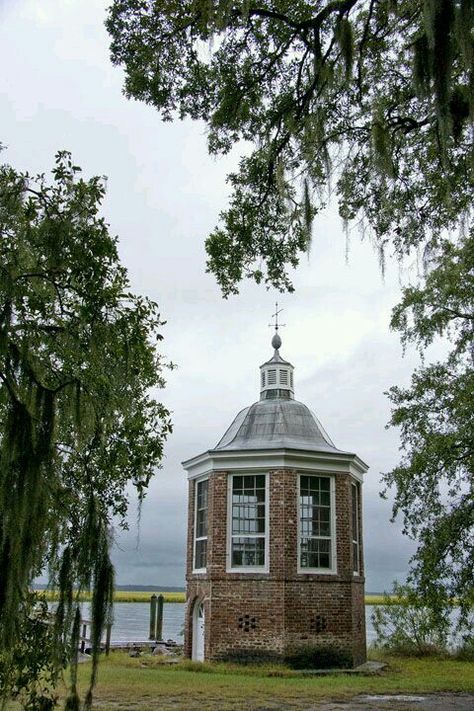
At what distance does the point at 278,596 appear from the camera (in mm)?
15930

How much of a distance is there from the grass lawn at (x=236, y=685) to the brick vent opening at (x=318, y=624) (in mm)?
1134

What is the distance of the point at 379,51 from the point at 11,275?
487 centimetres

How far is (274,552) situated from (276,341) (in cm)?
581

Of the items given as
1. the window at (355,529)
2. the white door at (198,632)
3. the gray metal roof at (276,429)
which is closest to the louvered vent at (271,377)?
the gray metal roof at (276,429)

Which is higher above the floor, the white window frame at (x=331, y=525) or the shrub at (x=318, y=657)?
the white window frame at (x=331, y=525)

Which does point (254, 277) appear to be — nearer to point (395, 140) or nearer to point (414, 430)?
point (395, 140)

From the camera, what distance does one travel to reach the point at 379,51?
26.8 ft

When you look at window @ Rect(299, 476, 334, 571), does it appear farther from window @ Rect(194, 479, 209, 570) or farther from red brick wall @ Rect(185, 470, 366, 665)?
window @ Rect(194, 479, 209, 570)

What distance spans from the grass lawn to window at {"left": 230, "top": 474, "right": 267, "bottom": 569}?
2.27 m

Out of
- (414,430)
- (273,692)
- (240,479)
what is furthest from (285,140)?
(240,479)

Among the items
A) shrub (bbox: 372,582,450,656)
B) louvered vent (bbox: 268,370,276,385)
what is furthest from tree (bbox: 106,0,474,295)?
shrub (bbox: 372,582,450,656)

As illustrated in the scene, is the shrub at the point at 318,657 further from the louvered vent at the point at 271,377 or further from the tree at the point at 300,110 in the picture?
the tree at the point at 300,110

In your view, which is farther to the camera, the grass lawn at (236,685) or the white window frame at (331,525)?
the white window frame at (331,525)

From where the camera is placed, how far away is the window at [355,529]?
58.7 feet
